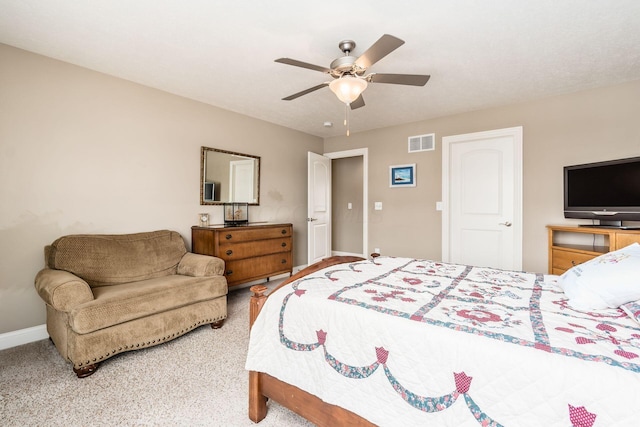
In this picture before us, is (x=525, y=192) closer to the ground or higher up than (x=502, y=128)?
closer to the ground

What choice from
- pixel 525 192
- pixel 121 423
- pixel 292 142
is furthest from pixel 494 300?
pixel 292 142

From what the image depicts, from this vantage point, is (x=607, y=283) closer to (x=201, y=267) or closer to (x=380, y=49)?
(x=380, y=49)

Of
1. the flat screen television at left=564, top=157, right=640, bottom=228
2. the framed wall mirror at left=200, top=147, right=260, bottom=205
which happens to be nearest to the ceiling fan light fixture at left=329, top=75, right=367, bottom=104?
the framed wall mirror at left=200, top=147, right=260, bottom=205

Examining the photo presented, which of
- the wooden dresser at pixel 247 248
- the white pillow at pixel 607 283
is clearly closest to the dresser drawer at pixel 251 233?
the wooden dresser at pixel 247 248

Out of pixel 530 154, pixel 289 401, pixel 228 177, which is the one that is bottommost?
pixel 289 401

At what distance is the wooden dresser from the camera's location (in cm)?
335

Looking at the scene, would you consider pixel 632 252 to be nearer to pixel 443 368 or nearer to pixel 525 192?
pixel 443 368

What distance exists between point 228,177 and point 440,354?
3.51 m

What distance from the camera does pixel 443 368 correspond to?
102 centimetres

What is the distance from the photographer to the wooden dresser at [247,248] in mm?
3350

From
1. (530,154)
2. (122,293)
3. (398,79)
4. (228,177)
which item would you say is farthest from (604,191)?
(122,293)

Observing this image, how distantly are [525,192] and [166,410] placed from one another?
4.14m

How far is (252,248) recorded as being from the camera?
146 inches

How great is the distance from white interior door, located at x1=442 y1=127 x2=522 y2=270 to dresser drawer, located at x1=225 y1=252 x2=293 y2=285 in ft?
7.46
